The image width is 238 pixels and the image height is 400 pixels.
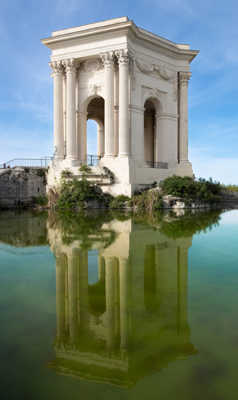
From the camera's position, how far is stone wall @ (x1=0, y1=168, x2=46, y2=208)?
68.2 ft

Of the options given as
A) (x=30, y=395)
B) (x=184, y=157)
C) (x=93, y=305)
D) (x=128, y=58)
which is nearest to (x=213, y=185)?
(x=184, y=157)

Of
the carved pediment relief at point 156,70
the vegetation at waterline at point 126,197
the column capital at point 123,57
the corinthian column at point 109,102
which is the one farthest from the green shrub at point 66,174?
the carved pediment relief at point 156,70

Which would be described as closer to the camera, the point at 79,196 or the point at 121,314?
the point at 121,314

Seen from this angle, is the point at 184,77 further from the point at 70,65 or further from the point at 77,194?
the point at 77,194

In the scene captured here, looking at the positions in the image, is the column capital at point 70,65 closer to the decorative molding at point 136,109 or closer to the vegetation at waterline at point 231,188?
the decorative molding at point 136,109

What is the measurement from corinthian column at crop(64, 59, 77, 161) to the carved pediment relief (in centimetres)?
442

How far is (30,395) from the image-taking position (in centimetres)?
192

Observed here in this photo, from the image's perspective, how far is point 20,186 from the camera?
2123cm

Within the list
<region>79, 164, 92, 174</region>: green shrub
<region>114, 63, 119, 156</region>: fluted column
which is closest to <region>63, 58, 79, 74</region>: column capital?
<region>114, 63, 119, 156</region>: fluted column

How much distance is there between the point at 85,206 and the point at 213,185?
9433mm

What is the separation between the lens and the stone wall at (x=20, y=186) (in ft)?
68.2

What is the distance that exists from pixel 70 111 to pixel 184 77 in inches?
361

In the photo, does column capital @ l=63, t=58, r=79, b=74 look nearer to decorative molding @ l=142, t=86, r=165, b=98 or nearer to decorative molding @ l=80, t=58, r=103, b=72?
decorative molding @ l=80, t=58, r=103, b=72

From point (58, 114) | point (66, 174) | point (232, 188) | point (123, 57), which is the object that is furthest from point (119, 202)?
point (232, 188)
